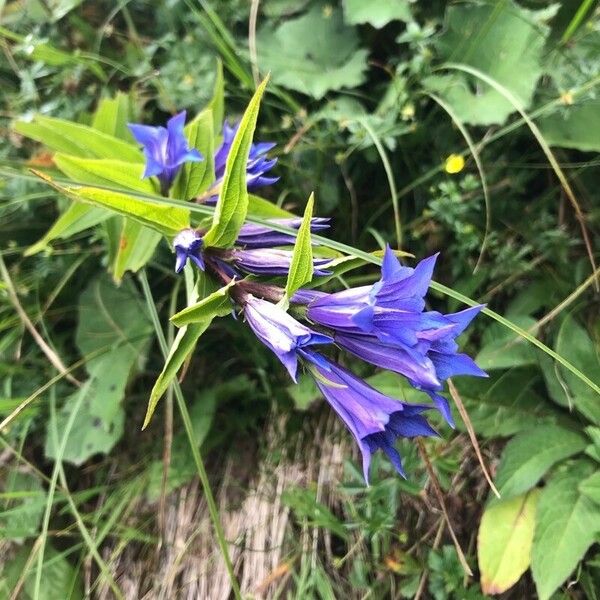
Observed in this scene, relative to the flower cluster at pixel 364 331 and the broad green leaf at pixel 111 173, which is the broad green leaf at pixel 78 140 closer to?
the broad green leaf at pixel 111 173

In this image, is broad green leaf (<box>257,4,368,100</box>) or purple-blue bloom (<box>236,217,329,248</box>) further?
broad green leaf (<box>257,4,368,100</box>)

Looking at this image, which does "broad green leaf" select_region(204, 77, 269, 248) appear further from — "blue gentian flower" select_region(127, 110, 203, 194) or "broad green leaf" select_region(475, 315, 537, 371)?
"broad green leaf" select_region(475, 315, 537, 371)

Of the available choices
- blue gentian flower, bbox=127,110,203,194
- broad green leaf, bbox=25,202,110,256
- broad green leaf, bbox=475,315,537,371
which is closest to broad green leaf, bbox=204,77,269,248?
blue gentian flower, bbox=127,110,203,194

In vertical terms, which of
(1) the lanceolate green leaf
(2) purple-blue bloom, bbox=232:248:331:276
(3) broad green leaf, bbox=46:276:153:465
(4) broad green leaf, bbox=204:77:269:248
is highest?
(4) broad green leaf, bbox=204:77:269:248

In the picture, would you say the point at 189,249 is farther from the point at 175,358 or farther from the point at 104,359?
the point at 104,359

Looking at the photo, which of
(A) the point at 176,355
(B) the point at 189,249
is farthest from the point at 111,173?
(A) the point at 176,355

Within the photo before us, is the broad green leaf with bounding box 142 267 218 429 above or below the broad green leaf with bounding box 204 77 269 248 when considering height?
below
